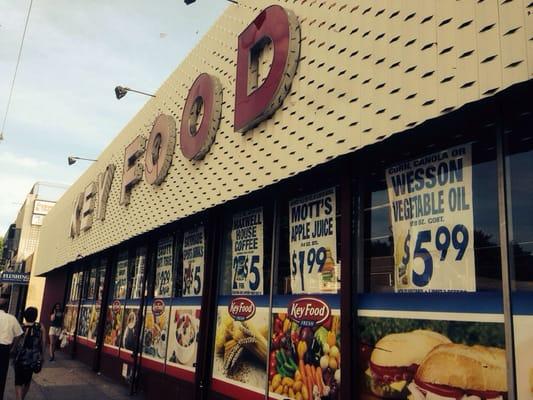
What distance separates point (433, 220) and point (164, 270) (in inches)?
287

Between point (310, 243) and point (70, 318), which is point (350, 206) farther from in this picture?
point (70, 318)

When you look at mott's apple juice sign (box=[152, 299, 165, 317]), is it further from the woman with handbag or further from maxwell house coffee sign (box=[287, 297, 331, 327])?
maxwell house coffee sign (box=[287, 297, 331, 327])

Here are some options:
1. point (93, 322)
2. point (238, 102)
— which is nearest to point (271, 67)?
point (238, 102)

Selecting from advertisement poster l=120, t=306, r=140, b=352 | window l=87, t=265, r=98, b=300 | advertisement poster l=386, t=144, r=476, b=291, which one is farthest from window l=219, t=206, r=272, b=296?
window l=87, t=265, r=98, b=300

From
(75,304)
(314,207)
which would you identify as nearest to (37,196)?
(75,304)

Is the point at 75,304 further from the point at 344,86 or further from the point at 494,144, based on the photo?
the point at 494,144

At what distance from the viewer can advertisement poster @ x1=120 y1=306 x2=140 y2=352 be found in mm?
11413

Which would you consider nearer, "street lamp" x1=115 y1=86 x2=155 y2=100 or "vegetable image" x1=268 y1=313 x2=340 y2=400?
"vegetable image" x1=268 y1=313 x2=340 y2=400

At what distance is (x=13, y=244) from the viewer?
5603 centimetres

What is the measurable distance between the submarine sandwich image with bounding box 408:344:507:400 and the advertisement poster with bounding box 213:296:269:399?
2.70m

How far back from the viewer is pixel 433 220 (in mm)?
4410

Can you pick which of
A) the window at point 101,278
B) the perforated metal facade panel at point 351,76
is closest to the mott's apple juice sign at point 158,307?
the perforated metal facade panel at point 351,76

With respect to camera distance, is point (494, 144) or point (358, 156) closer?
point (494, 144)

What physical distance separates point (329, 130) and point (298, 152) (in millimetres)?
614
